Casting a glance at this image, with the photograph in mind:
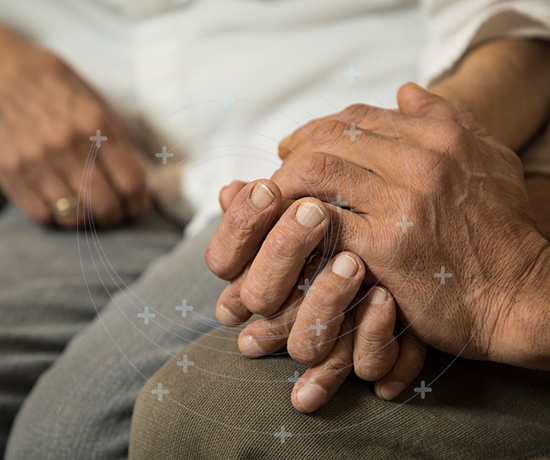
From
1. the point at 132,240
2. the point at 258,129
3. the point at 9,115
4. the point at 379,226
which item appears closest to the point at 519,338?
the point at 379,226

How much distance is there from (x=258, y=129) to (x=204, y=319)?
0.98 ft

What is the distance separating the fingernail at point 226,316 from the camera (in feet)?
1.31

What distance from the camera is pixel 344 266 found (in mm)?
350

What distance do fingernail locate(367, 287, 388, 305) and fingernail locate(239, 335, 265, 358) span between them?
0.11m

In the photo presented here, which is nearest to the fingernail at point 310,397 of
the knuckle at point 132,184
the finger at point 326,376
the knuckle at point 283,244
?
the finger at point 326,376

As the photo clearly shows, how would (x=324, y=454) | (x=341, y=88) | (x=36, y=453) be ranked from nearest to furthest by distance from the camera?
(x=324, y=454)
(x=36, y=453)
(x=341, y=88)

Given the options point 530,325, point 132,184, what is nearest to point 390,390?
point 530,325

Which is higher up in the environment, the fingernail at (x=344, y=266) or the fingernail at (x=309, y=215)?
the fingernail at (x=309, y=215)

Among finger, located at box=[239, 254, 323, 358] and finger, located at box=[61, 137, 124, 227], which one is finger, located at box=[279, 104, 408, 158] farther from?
finger, located at box=[61, 137, 124, 227]

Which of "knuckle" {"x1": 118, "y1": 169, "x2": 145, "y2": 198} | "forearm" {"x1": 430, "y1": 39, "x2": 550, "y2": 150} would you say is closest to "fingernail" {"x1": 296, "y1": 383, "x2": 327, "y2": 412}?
"forearm" {"x1": 430, "y1": 39, "x2": 550, "y2": 150}

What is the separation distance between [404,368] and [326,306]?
10 cm

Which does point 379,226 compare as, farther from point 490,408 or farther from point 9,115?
point 9,115

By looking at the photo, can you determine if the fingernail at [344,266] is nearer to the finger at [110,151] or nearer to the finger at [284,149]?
the finger at [284,149]

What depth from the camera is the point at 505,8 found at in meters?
0.53
